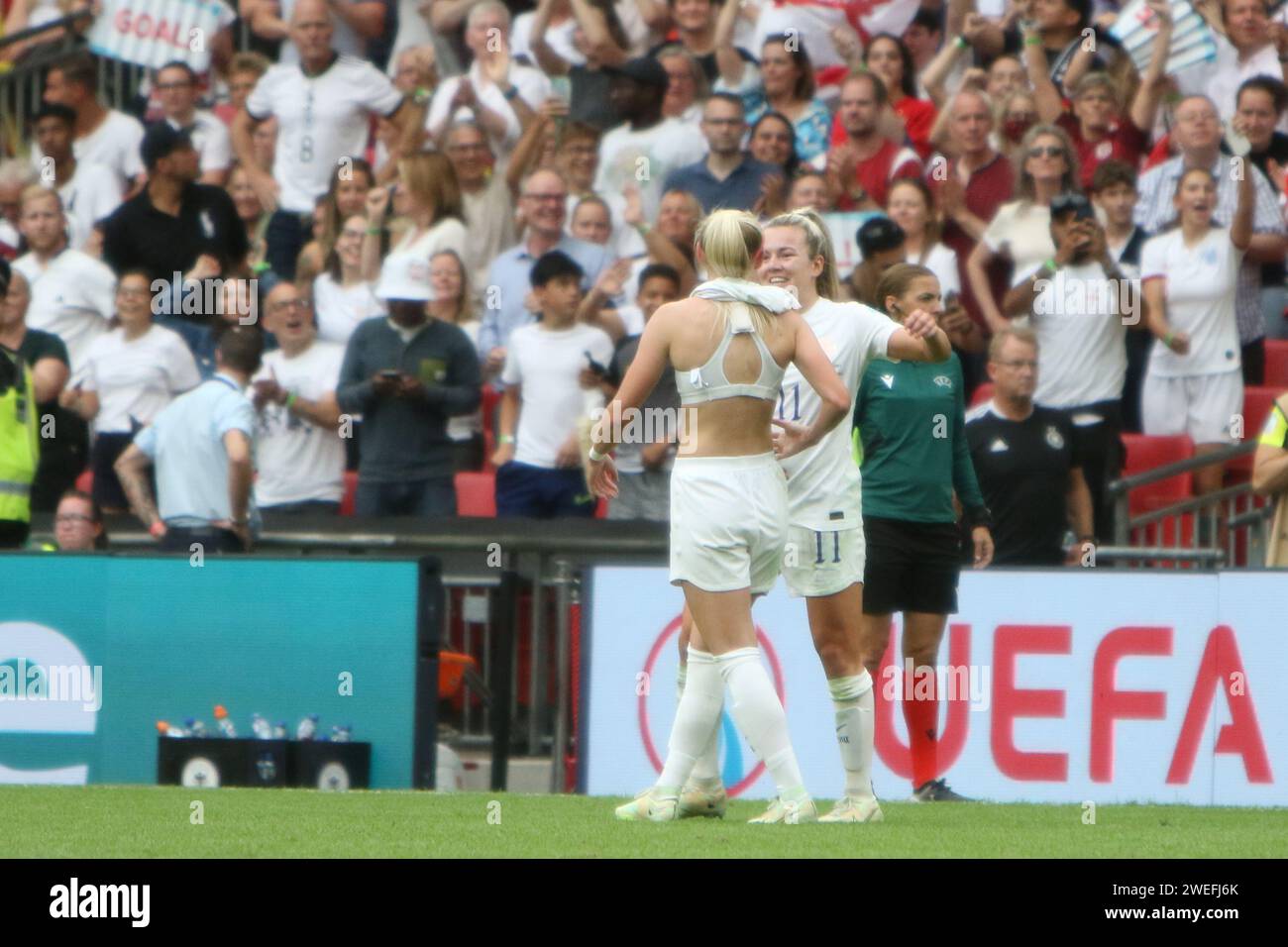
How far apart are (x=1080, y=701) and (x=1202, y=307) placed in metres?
3.59

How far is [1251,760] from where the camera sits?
35.4ft

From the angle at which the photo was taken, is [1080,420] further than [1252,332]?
No

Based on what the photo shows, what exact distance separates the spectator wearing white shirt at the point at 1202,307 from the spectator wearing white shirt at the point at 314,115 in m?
5.79

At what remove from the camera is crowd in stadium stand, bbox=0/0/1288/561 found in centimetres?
1351

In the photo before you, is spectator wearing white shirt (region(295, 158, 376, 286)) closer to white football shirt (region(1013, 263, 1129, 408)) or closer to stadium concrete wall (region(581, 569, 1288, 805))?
white football shirt (region(1013, 263, 1129, 408))

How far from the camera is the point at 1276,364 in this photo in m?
14.5

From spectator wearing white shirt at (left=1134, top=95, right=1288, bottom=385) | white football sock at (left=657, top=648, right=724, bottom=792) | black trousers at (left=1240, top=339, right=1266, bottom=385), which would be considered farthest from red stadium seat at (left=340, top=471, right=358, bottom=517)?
white football sock at (left=657, top=648, right=724, bottom=792)

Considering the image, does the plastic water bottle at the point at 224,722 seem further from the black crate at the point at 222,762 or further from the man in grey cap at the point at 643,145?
the man in grey cap at the point at 643,145

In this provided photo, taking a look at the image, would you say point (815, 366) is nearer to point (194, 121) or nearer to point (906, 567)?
point (906, 567)

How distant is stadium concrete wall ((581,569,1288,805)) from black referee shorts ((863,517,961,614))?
1391 mm

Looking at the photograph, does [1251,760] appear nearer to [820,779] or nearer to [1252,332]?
[820,779]
